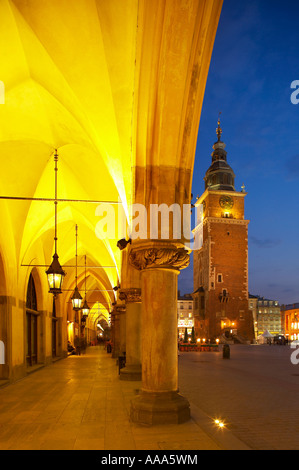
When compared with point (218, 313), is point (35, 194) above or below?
above

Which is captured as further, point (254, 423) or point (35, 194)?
point (35, 194)

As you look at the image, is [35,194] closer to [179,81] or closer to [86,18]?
[86,18]

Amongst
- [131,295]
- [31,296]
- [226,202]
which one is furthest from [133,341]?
[226,202]

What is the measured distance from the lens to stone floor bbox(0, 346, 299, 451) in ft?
18.9

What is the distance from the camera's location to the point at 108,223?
16.7 metres

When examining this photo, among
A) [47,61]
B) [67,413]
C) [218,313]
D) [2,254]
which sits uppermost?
[47,61]

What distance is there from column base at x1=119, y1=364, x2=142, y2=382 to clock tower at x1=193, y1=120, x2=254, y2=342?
4344cm

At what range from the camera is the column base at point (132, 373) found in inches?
491

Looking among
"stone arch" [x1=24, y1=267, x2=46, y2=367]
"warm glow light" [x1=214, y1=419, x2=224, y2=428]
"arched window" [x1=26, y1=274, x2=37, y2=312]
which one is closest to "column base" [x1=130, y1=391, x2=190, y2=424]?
"warm glow light" [x1=214, y1=419, x2=224, y2=428]

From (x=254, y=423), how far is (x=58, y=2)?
25.6ft

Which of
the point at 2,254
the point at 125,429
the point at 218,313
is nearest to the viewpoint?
the point at 125,429

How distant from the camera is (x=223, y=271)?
5753 centimetres

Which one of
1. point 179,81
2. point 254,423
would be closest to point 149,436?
point 254,423

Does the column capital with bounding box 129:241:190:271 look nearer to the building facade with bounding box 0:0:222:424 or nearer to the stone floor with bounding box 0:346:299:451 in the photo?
the building facade with bounding box 0:0:222:424
